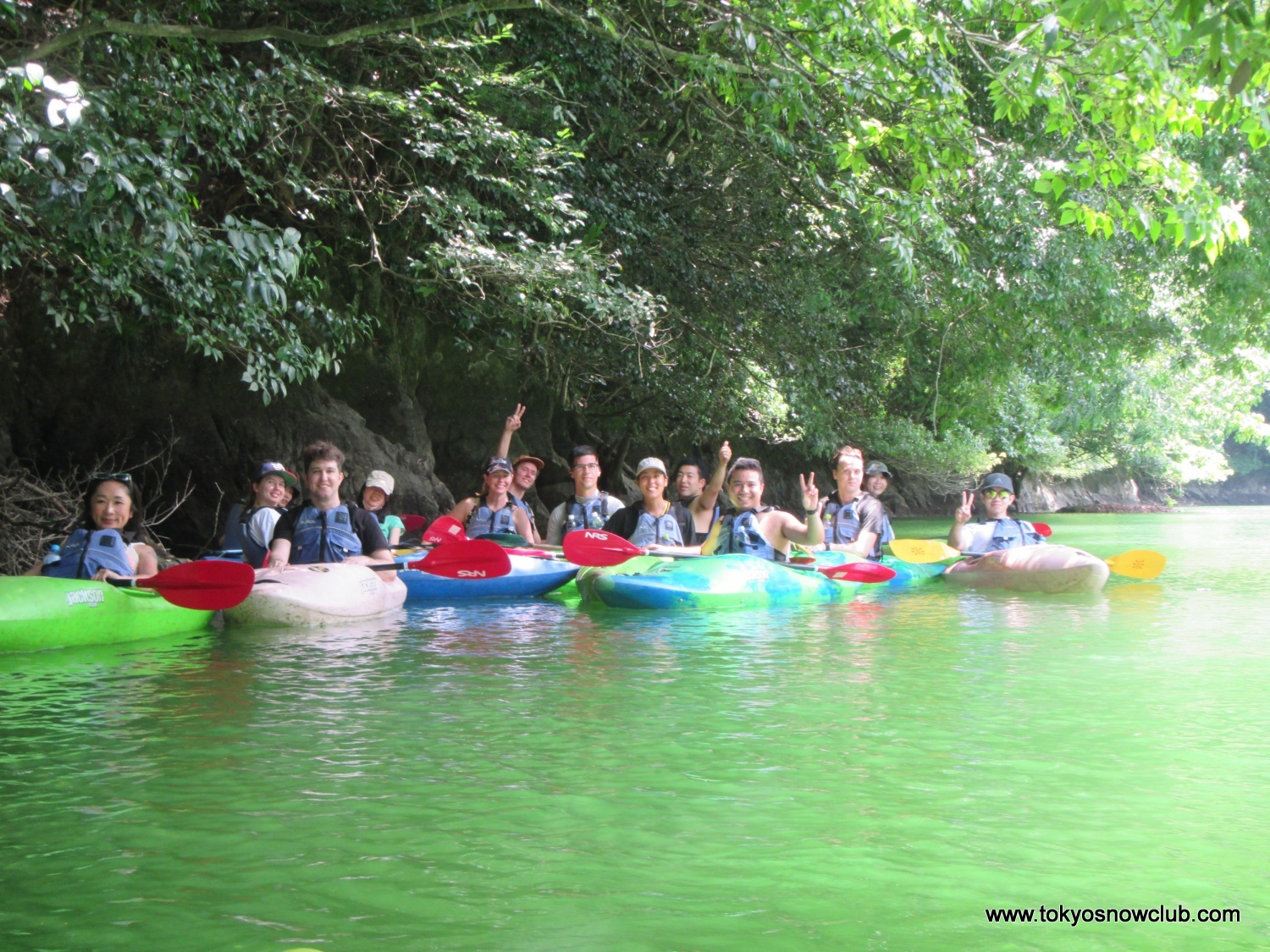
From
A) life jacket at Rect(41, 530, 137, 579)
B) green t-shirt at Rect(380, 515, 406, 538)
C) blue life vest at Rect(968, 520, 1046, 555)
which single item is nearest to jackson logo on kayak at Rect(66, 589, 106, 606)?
life jacket at Rect(41, 530, 137, 579)

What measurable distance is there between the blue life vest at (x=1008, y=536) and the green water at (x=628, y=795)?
3.29m

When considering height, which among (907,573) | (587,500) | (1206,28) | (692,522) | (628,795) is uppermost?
(1206,28)

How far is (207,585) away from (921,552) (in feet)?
17.3

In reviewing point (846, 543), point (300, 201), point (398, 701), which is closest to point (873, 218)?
point (846, 543)

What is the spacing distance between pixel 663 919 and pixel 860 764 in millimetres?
1159

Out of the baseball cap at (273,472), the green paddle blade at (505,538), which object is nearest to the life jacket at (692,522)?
the green paddle blade at (505,538)

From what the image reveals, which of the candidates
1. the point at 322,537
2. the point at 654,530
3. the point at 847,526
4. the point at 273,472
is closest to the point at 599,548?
the point at 654,530

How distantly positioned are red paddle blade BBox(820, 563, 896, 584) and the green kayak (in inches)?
153

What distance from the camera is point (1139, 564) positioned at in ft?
27.0

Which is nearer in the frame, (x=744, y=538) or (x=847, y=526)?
(x=744, y=538)

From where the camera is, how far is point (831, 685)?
4207 millimetres

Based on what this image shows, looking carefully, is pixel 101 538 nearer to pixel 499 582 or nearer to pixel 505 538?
pixel 499 582

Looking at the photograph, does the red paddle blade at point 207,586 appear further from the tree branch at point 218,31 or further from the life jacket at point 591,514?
the life jacket at point 591,514

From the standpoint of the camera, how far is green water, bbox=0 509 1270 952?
6.78 ft
